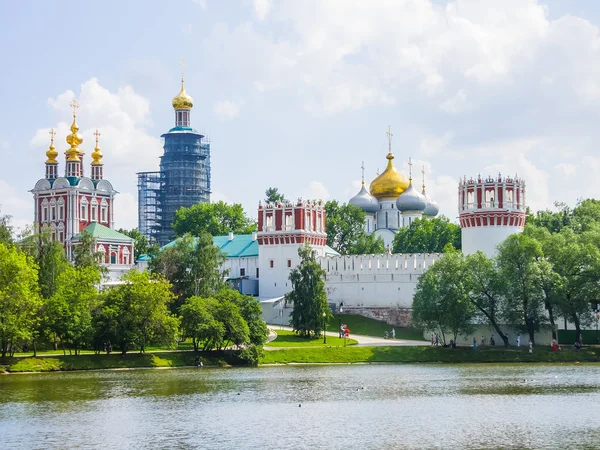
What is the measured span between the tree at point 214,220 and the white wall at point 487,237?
126 ft

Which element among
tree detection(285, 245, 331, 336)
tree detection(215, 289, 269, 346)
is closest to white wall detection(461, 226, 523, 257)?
tree detection(285, 245, 331, 336)

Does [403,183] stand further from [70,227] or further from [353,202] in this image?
[70,227]

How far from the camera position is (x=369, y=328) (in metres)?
68.7

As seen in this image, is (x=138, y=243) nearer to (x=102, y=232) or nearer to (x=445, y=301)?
(x=102, y=232)

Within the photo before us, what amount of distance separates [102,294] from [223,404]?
2034cm

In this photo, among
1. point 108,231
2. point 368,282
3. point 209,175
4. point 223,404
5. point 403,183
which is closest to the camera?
point 223,404

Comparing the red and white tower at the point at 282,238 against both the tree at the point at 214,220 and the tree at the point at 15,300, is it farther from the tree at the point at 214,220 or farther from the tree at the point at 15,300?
the tree at the point at 15,300

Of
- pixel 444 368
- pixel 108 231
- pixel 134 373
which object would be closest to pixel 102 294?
pixel 134 373

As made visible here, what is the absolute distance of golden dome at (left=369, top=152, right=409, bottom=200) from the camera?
102625 mm

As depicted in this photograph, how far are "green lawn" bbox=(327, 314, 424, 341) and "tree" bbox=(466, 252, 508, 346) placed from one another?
7.95 m

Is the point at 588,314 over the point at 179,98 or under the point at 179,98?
under

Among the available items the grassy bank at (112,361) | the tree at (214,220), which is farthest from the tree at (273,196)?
the grassy bank at (112,361)

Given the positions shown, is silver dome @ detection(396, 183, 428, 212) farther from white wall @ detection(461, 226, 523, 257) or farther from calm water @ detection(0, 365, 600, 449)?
calm water @ detection(0, 365, 600, 449)

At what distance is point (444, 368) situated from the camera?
50.6 meters
